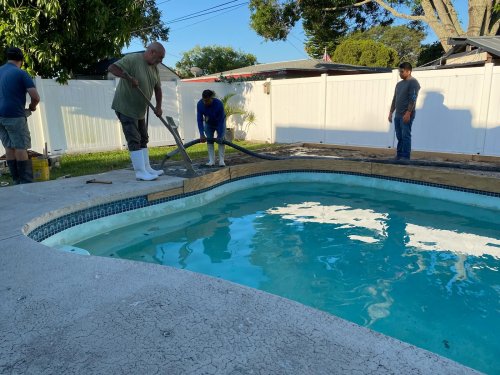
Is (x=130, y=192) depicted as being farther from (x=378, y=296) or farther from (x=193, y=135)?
(x=193, y=135)

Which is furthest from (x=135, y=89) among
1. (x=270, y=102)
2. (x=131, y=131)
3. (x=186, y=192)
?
(x=270, y=102)

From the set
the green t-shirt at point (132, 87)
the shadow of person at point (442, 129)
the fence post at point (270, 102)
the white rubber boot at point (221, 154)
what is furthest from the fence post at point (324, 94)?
the green t-shirt at point (132, 87)

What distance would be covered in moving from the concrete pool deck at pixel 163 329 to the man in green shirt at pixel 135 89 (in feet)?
8.42

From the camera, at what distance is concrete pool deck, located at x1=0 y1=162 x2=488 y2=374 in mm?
1292

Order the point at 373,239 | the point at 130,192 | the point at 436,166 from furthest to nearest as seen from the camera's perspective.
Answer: the point at 436,166 → the point at 130,192 → the point at 373,239

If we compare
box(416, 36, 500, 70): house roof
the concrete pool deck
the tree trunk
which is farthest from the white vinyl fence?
the tree trunk

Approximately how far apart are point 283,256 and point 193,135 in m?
7.67

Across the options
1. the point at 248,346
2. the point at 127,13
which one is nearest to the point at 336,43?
the point at 127,13

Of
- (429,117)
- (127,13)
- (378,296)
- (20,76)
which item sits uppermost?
(127,13)

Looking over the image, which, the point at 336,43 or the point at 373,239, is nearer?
the point at 373,239

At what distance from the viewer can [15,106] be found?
4383 millimetres

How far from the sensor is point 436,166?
5648 mm

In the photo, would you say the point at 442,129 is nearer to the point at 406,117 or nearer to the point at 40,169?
the point at 406,117

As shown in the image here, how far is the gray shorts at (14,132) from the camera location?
4.42m
